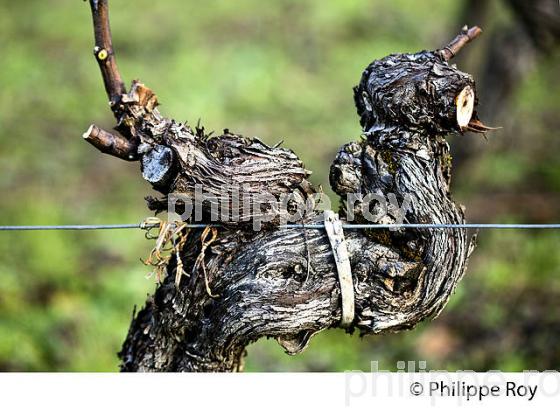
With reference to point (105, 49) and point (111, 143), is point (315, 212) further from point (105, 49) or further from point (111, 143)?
point (105, 49)

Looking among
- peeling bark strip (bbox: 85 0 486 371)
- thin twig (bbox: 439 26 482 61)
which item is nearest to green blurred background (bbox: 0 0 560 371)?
peeling bark strip (bbox: 85 0 486 371)

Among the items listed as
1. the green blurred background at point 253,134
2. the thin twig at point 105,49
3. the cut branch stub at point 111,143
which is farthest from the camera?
the green blurred background at point 253,134

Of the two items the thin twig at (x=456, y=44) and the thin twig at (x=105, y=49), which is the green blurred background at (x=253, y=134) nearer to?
the thin twig at (x=105, y=49)

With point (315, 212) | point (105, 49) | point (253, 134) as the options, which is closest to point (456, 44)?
point (315, 212)

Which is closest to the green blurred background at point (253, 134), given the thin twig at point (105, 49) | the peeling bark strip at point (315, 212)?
the peeling bark strip at point (315, 212)

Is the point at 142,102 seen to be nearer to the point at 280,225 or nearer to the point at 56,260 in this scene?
the point at 280,225

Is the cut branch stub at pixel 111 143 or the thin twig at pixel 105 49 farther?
the thin twig at pixel 105 49
